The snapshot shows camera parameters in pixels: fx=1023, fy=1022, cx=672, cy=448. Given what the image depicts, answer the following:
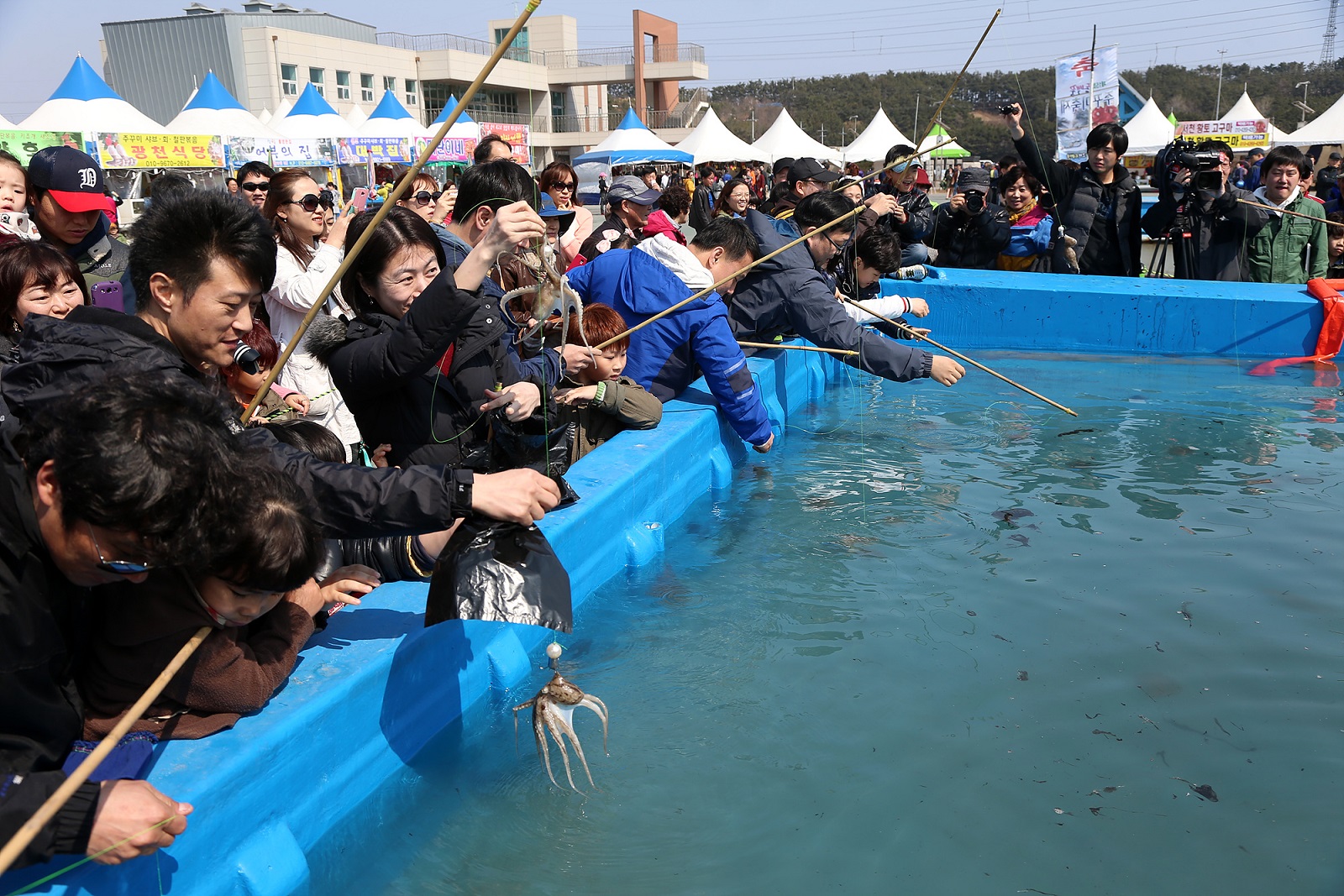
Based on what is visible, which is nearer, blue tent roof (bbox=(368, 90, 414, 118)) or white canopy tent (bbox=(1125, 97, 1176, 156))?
blue tent roof (bbox=(368, 90, 414, 118))

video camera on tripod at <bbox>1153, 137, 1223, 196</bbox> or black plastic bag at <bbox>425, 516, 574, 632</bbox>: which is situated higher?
video camera on tripod at <bbox>1153, 137, 1223, 196</bbox>

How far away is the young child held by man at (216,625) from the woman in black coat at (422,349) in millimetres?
899

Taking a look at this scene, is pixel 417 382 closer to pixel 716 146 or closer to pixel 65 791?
pixel 65 791

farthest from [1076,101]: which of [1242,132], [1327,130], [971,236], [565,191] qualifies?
[1242,132]

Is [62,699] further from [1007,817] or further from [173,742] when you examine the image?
[1007,817]

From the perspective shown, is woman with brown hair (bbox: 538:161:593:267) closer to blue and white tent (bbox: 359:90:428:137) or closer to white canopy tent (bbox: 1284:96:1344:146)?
blue and white tent (bbox: 359:90:428:137)

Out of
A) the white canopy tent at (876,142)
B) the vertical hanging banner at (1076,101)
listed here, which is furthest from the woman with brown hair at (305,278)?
the white canopy tent at (876,142)

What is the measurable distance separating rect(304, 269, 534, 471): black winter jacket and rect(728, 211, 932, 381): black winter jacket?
2710 millimetres

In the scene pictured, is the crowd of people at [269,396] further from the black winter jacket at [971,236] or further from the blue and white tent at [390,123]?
the blue and white tent at [390,123]

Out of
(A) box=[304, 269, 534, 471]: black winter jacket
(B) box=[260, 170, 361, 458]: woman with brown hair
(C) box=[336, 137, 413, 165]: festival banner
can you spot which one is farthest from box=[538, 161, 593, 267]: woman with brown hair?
(C) box=[336, 137, 413, 165]: festival banner

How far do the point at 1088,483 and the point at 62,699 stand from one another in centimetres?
481

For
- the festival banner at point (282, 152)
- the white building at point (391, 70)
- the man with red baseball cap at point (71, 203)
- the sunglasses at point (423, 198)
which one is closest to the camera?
the man with red baseball cap at point (71, 203)

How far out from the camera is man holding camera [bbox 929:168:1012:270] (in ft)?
28.8

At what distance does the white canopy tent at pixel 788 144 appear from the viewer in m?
26.7
